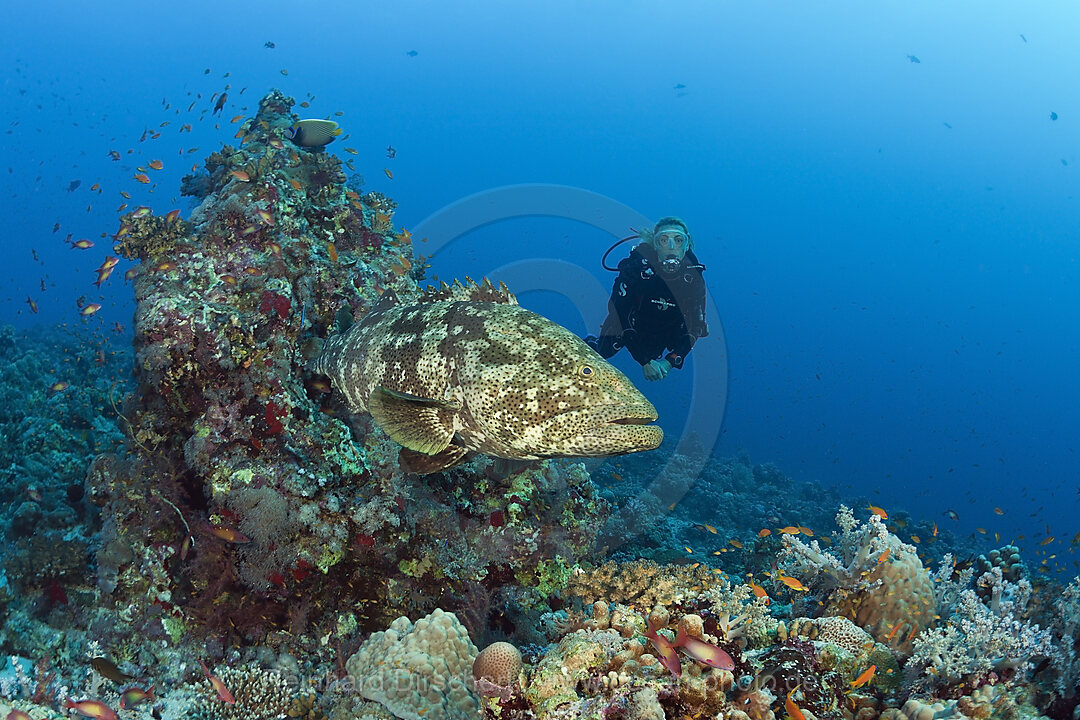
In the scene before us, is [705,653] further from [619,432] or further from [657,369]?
[657,369]

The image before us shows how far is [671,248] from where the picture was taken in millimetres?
9055

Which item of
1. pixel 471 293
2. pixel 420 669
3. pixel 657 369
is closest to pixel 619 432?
pixel 471 293

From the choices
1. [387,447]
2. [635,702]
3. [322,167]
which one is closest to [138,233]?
[322,167]

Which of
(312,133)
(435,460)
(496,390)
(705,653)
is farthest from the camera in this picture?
(312,133)

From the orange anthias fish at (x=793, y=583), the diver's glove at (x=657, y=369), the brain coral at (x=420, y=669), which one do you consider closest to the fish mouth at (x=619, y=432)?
the brain coral at (x=420, y=669)

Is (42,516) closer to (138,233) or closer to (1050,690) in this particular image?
(138,233)

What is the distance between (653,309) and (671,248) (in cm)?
108

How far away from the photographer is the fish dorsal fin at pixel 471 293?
14.1ft

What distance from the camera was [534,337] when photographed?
12.5ft

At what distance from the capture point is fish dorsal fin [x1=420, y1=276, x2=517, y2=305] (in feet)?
14.1

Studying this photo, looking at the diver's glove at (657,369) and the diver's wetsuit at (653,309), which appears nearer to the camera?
the diver's glove at (657,369)

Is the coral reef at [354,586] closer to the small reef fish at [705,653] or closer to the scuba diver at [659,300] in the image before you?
the small reef fish at [705,653]

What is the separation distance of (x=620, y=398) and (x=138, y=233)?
5329mm

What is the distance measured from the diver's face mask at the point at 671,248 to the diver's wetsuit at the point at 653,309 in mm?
141
